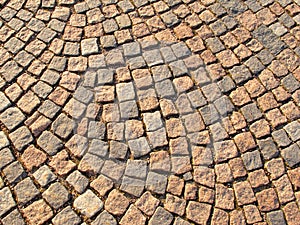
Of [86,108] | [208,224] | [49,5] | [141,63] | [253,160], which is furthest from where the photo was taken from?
[49,5]

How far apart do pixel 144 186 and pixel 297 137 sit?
159 cm

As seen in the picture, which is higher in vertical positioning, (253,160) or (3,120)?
(3,120)

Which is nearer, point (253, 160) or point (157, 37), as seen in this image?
point (253, 160)

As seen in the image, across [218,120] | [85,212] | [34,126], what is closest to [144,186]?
[85,212]

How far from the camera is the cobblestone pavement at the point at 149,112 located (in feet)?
12.2

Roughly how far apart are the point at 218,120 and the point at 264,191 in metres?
0.82

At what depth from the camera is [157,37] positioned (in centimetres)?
470

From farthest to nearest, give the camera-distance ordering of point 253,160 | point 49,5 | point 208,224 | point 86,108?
1. point 49,5
2. point 86,108
3. point 253,160
4. point 208,224

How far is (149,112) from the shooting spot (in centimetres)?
418

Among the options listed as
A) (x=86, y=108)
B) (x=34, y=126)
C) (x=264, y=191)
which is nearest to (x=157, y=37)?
(x=86, y=108)

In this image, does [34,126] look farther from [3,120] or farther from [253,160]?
[253,160]

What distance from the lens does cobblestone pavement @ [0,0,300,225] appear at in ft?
12.2

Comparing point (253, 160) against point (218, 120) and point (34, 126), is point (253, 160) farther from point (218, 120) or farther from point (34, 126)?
point (34, 126)

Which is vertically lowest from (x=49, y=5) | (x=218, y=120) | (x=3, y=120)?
(x=218, y=120)
